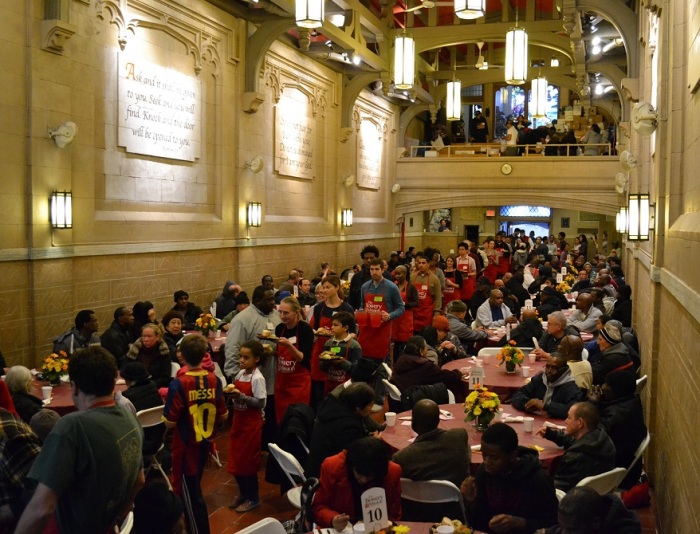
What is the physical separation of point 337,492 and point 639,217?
17.0 feet

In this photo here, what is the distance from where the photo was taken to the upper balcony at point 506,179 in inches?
863

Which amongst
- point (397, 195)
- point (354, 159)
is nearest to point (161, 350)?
point (354, 159)

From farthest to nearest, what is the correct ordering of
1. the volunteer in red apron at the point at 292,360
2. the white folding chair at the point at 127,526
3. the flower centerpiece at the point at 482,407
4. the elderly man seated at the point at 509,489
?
the volunteer in red apron at the point at 292,360, the flower centerpiece at the point at 482,407, the elderly man seated at the point at 509,489, the white folding chair at the point at 127,526

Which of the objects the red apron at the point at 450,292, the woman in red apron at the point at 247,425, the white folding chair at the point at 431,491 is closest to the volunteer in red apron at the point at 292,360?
the woman in red apron at the point at 247,425

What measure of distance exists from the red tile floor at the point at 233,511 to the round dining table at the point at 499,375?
164 centimetres

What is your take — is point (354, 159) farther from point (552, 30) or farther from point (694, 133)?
point (694, 133)

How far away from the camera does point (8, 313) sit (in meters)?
8.85

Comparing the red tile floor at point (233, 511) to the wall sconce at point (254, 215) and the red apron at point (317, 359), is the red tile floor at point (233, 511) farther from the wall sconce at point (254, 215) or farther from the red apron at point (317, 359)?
the wall sconce at point (254, 215)

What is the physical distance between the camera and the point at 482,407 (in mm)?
5734

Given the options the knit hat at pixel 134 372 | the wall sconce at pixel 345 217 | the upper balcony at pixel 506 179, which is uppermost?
the upper balcony at pixel 506 179

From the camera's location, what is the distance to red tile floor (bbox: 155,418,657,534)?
6254 millimetres

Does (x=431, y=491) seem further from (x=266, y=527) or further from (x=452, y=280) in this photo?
(x=452, y=280)

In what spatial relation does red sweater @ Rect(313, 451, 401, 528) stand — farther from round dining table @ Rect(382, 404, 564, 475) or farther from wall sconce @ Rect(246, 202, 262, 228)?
wall sconce @ Rect(246, 202, 262, 228)

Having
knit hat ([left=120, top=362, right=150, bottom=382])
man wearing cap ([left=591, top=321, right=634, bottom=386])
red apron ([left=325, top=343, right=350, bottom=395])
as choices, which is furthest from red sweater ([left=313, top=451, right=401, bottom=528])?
man wearing cap ([left=591, top=321, right=634, bottom=386])
